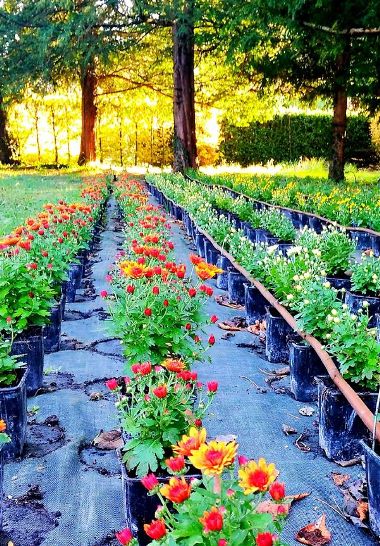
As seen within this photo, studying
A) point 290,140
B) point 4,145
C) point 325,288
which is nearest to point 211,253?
point 325,288

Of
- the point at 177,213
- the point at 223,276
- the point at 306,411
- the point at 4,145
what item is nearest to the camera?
the point at 306,411

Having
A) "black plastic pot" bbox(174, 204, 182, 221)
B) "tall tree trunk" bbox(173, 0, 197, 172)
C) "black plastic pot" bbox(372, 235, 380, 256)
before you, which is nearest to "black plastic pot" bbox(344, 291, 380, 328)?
"black plastic pot" bbox(372, 235, 380, 256)

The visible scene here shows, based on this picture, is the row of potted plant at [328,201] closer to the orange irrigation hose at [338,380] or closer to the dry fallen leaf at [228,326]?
the dry fallen leaf at [228,326]

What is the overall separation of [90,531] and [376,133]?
79.6ft

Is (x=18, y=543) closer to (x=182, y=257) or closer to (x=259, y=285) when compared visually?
(x=259, y=285)

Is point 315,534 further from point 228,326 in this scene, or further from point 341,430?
point 228,326

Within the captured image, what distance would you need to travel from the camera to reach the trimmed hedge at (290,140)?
27469 millimetres

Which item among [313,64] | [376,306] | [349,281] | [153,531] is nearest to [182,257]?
[349,281]

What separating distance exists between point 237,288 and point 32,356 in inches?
113

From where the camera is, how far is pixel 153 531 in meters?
1.33

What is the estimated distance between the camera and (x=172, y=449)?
7.44 feet

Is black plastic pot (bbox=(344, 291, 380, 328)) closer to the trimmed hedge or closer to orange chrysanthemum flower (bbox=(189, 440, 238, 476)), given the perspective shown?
orange chrysanthemum flower (bbox=(189, 440, 238, 476))

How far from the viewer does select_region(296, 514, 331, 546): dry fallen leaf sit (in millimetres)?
2285

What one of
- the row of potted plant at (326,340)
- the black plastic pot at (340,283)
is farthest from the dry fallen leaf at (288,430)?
the black plastic pot at (340,283)
